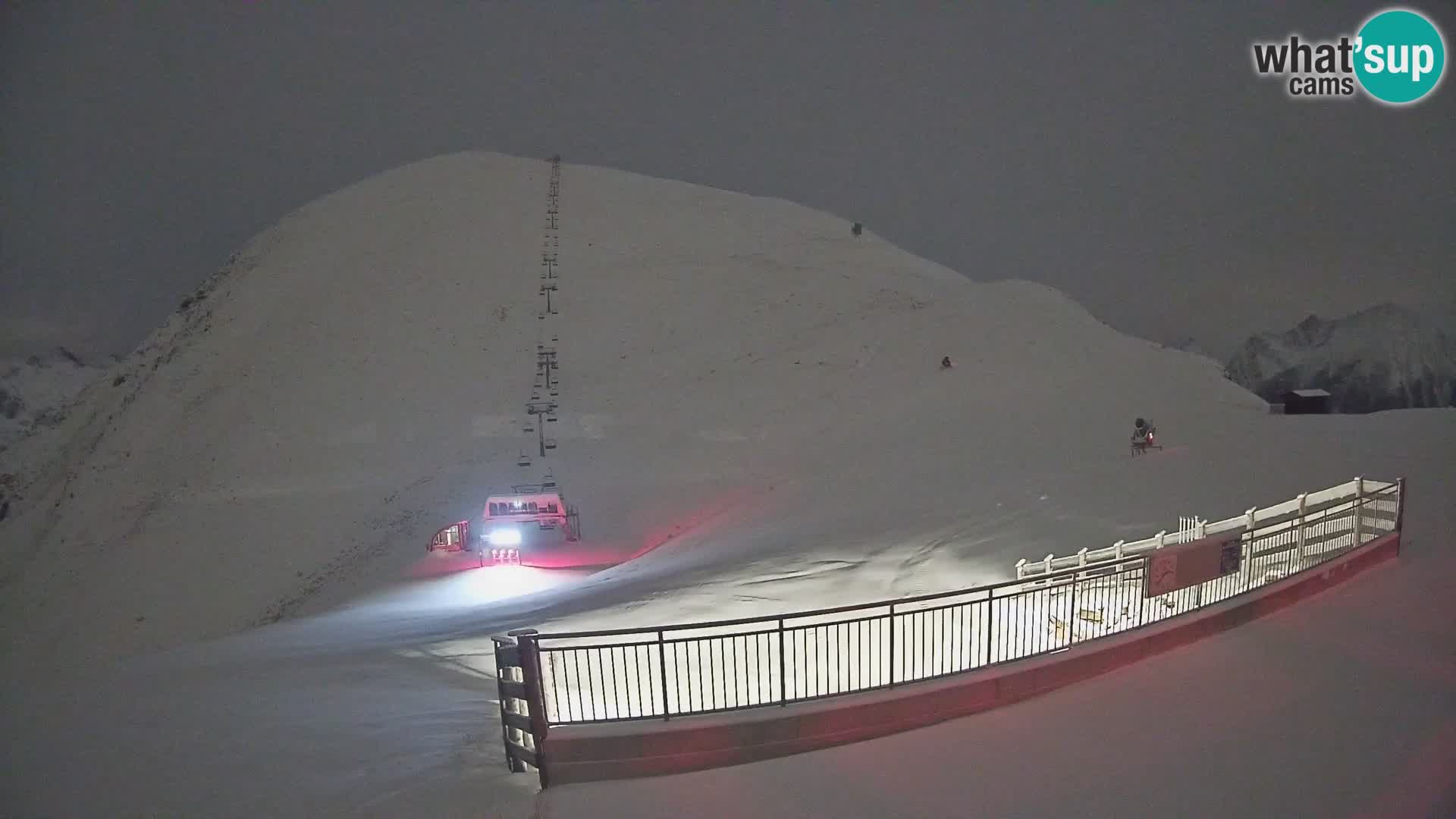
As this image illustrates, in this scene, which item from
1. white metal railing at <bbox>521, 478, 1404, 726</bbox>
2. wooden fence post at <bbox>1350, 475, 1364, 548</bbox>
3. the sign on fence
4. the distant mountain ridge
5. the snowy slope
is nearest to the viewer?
white metal railing at <bbox>521, 478, 1404, 726</bbox>

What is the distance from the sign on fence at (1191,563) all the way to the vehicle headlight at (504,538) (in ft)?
56.8

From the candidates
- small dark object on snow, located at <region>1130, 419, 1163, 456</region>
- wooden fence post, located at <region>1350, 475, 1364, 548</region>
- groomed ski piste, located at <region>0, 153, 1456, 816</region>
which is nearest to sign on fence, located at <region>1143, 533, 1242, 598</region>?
groomed ski piste, located at <region>0, 153, 1456, 816</region>

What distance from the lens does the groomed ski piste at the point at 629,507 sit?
6289 mm

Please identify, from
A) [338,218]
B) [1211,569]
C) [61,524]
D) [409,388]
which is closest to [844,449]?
[1211,569]

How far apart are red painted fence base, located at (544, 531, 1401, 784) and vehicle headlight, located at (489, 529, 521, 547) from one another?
15073 mm

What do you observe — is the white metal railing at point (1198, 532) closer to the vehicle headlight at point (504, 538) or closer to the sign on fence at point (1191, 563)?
the sign on fence at point (1191, 563)

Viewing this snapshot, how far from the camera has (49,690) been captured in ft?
31.2

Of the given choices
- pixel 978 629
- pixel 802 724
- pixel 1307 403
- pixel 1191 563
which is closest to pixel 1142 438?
pixel 1307 403

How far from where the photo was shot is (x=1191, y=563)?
871 cm

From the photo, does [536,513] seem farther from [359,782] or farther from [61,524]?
[61,524]

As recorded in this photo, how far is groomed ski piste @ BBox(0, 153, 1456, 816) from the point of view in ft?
20.6

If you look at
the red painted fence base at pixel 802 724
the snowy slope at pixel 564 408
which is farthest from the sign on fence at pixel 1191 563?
the snowy slope at pixel 564 408

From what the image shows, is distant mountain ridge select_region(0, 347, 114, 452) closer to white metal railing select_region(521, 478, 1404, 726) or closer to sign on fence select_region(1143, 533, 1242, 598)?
white metal railing select_region(521, 478, 1404, 726)

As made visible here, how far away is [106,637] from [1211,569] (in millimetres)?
33678
